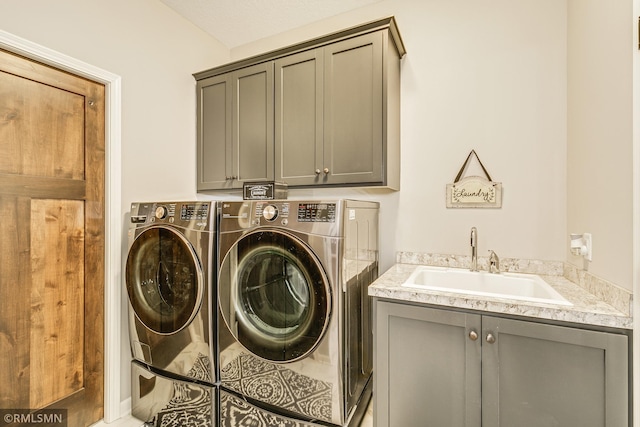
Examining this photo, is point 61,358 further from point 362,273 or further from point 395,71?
point 395,71

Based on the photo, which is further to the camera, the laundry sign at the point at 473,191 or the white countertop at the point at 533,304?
the laundry sign at the point at 473,191

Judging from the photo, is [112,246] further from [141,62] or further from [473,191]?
[473,191]

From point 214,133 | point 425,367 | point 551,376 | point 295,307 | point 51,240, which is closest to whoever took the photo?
point 551,376

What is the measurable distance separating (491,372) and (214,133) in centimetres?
232

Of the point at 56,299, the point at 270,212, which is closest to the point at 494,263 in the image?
the point at 270,212

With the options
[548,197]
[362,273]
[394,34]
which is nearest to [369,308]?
[362,273]

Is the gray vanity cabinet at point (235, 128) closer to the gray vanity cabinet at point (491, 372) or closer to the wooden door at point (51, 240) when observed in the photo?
the wooden door at point (51, 240)

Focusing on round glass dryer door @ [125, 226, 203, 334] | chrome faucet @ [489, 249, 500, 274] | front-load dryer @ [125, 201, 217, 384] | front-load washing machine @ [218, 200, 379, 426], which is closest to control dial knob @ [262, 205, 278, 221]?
front-load washing machine @ [218, 200, 379, 426]

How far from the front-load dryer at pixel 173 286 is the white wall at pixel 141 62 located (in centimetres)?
22

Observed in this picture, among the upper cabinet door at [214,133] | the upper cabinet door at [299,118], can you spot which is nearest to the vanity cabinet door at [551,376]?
the upper cabinet door at [299,118]

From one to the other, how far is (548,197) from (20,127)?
2.90 m

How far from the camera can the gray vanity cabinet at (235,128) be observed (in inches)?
83.8

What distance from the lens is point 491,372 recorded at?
118 cm

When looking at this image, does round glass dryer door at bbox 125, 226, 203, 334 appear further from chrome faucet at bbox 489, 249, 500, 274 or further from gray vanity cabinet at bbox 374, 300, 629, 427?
chrome faucet at bbox 489, 249, 500, 274
